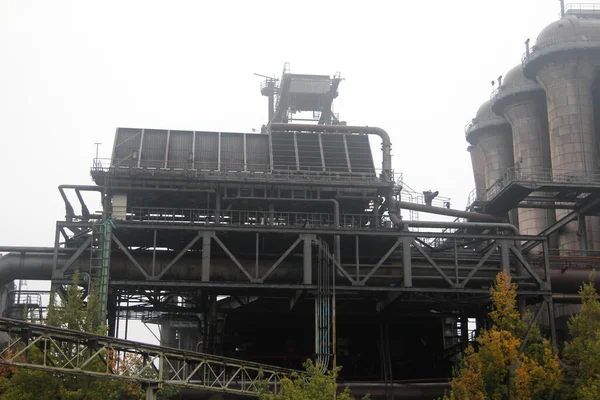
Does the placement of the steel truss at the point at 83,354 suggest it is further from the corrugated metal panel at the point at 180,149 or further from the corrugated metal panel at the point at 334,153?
the corrugated metal panel at the point at 334,153

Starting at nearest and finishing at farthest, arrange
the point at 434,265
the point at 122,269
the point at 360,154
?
the point at 434,265, the point at 122,269, the point at 360,154

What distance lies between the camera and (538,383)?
34438 millimetres

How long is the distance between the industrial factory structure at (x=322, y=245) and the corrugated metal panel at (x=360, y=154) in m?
0.12

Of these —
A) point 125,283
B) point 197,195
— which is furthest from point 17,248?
point 197,195

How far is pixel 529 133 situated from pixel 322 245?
26768mm

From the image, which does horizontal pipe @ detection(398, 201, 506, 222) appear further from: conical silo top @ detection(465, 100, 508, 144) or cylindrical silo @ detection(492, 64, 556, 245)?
conical silo top @ detection(465, 100, 508, 144)

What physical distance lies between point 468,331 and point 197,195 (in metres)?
18.8

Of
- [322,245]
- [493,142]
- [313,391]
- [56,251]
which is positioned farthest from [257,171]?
[493,142]

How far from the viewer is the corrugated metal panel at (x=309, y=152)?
46.3m

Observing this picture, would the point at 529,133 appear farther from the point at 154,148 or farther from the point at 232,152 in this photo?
the point at 154,148

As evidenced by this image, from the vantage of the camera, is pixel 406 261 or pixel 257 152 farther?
pixel 257 152

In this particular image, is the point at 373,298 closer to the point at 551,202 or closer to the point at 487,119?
the point at 551,202

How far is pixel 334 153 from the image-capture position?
156 feet

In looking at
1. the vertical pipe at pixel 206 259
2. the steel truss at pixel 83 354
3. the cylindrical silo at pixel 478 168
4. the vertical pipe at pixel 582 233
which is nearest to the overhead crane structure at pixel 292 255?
the vertical pipe at pixel 206 259
